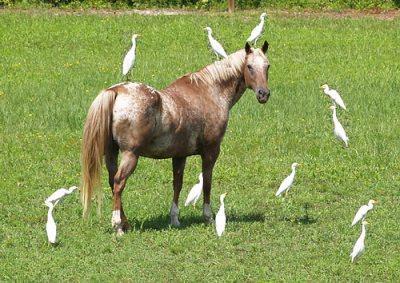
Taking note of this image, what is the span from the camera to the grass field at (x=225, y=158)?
13.3 metres

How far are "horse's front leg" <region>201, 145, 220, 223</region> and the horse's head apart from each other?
0.81 m

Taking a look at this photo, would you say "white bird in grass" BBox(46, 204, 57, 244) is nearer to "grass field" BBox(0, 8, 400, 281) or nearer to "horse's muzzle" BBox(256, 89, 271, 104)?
"grass field" BBox(0, 8, 400, 281)

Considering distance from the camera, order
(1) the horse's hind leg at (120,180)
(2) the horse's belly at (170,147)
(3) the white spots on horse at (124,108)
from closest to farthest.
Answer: (3) the white spots on horse at (124,108), (1) the horse's hind leg at (120,180), (2) the horse's belly at (170,147)

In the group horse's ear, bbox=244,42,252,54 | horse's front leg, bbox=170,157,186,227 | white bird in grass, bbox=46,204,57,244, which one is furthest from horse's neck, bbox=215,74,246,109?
white bird in grass, bbox=46,204,57,244

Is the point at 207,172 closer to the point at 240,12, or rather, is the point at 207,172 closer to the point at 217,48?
the point at 217,48

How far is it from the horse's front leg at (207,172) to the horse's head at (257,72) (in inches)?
31.7

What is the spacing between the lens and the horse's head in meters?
15.0

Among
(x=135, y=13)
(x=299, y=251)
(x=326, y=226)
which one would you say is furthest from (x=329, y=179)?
(x=135, y=13)

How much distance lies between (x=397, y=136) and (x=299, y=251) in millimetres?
7234

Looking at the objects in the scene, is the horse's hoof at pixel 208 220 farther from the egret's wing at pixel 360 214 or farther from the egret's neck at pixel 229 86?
the egret's wing at pixel 360 214

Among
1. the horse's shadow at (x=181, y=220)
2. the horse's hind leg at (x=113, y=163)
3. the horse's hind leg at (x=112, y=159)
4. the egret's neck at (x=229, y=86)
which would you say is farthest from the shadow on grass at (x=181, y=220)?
the egret's neck at (x=229, y=86)

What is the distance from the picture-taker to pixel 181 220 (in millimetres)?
15250

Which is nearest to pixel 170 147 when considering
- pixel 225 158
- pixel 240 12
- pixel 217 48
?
pixel 225 158

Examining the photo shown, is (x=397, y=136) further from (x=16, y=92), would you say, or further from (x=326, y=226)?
(x=16, y=92)
